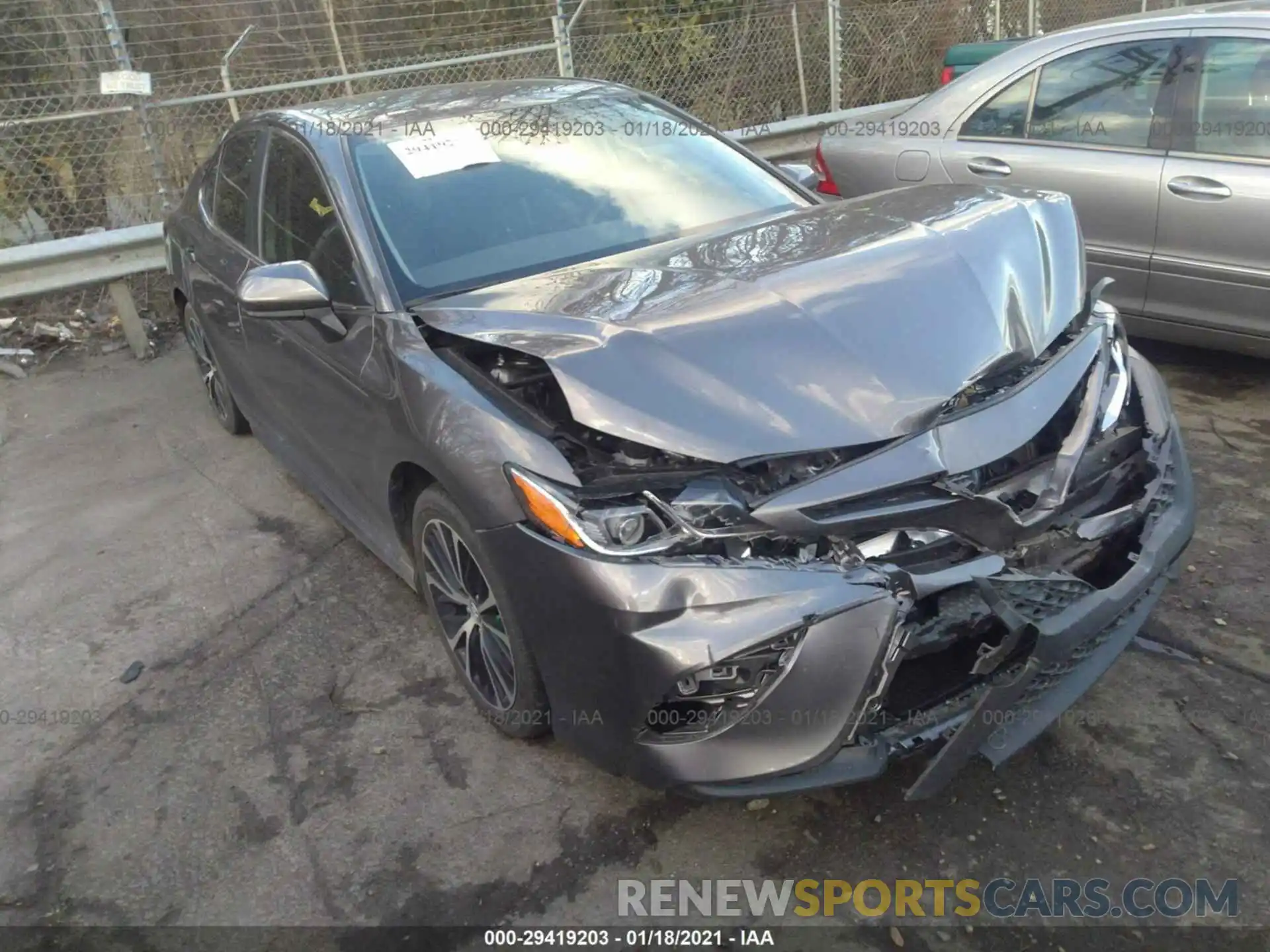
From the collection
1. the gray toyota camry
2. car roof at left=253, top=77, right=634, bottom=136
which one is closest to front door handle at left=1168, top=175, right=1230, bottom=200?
the gray toyota camry

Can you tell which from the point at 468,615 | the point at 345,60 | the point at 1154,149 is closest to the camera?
the point at 468,615

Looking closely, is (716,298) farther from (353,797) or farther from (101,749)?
(101,749)

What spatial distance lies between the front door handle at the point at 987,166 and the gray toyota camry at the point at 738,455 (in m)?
1.71

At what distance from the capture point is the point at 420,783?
2.88m

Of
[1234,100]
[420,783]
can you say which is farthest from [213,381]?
[1234,100]

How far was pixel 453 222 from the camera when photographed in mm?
3305

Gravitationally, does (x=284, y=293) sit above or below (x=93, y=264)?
above

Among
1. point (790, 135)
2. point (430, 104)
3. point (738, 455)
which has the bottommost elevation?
point (790, 135)

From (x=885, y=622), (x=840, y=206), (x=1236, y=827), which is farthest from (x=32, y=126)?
(x=1236, y=827)

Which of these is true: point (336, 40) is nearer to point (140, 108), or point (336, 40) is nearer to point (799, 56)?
point (140, 108)

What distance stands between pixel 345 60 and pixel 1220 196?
315 inches

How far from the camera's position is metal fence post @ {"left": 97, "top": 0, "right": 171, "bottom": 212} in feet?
22.8

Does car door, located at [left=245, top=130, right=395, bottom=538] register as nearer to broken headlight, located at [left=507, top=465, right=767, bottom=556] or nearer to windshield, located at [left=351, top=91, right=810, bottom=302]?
windshield, located at [left=351, top=91, right=810, bottom=302]

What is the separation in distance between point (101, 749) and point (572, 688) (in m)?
1.72
